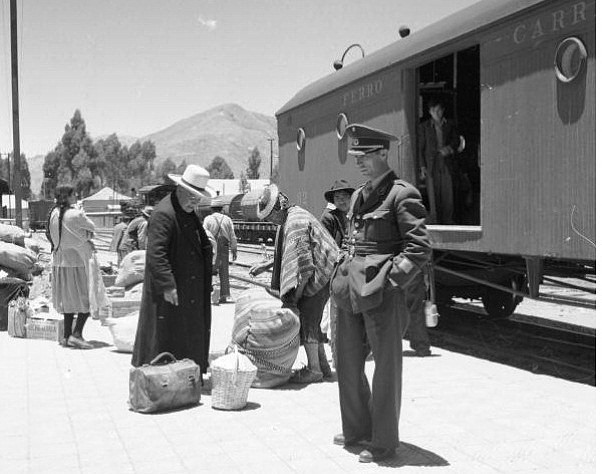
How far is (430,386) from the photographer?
6.77 m

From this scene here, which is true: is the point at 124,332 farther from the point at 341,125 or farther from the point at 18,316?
the point at 341,125

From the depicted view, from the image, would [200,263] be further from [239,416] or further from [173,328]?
[239,416]

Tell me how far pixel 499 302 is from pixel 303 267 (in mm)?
5140

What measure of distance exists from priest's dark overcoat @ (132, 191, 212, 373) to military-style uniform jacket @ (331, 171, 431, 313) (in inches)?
72.0

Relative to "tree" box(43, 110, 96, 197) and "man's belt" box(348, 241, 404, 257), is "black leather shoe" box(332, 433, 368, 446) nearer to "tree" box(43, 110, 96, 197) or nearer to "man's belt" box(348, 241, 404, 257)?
"man's belt" box(348, 241, 404, 257)

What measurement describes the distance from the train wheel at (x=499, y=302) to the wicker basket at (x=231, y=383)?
573 centimetres

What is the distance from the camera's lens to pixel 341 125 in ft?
35.5

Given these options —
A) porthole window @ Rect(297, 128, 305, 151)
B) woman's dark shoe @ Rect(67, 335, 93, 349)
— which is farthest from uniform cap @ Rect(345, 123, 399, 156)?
porthole window @ Rect(297, 128, 305, 151)

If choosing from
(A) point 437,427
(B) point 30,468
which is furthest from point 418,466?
(B) point 30,468

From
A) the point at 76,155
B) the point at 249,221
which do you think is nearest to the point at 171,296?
the point at 249,221

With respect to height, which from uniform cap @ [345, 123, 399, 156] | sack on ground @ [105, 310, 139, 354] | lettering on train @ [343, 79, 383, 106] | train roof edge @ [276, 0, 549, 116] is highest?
train roof edge @ [276, 0, 549, 116]

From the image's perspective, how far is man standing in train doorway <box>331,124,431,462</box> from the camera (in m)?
4.53

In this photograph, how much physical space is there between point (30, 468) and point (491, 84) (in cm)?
541

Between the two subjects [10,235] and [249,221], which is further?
[249,221]
